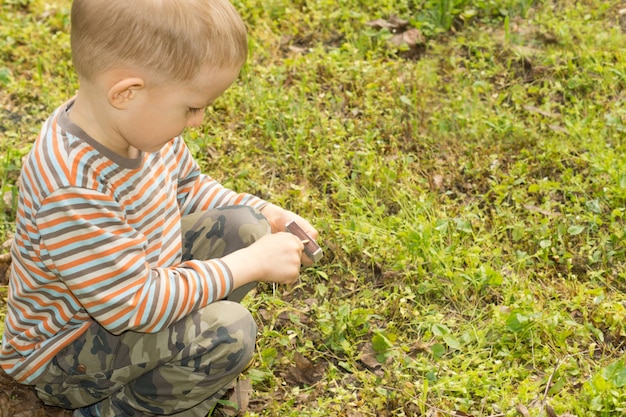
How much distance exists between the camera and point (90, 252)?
2.38 meters

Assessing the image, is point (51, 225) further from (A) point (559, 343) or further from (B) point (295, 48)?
(B) point (295, 48)

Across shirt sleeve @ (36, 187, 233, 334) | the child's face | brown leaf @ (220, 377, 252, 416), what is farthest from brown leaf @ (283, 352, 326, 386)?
the child's face

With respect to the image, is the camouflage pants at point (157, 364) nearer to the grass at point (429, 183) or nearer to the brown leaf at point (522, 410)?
the grass at point (429, 183)

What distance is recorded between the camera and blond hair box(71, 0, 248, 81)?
2.25 meters

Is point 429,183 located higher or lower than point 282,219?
lower

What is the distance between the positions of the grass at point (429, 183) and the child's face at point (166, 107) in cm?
113

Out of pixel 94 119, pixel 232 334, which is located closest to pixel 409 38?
pixel 232 334

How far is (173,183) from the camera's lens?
285 centimetres

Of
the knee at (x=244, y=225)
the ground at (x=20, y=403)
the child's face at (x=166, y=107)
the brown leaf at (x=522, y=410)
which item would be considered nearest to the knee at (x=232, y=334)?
the knee at (x=244, y=225)

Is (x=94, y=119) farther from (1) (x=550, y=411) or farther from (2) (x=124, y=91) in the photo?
(1) (x=550, y=411)

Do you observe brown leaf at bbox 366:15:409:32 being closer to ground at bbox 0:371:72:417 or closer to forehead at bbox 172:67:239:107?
forehead at bbox 172:67:239:107

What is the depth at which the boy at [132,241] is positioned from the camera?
230 centimetres

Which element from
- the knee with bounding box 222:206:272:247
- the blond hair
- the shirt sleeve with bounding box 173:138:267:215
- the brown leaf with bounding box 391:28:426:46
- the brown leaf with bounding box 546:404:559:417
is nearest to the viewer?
the blond hair

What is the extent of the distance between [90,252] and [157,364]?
20.9 inches
